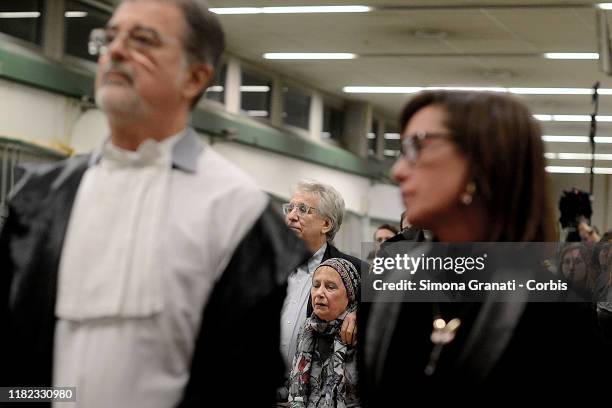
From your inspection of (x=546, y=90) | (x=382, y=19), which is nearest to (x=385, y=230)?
(x=382, y=19)

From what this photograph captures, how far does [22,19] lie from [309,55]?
182 inches

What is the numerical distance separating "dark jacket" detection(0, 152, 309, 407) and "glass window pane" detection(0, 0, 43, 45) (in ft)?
26.5

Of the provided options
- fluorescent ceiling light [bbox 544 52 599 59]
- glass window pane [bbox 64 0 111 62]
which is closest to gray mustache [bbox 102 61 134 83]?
glass window pane [bbox 64 0 111 62]

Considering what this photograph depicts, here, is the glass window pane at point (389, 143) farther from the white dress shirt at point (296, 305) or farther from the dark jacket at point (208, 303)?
the dark jacket at point (208, 303)

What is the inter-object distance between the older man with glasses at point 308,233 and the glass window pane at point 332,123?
12.7m

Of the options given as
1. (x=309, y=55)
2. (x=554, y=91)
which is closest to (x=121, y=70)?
(x=309, y=55)

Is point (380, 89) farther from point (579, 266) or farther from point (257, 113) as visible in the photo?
point (579, 266)

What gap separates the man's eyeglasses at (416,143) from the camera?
70.0 inches

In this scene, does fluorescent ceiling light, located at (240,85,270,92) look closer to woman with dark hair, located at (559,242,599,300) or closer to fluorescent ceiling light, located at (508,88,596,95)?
fluorescent ceiling light, located at (508,88,596,95)

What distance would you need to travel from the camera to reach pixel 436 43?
12867 millimetres

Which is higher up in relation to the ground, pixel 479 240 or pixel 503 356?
pixel 479 240

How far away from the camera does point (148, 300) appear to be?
6.06ft

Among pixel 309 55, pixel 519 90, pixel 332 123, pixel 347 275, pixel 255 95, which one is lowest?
pixel 347 275

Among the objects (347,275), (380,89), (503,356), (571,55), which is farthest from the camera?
(380,89)
